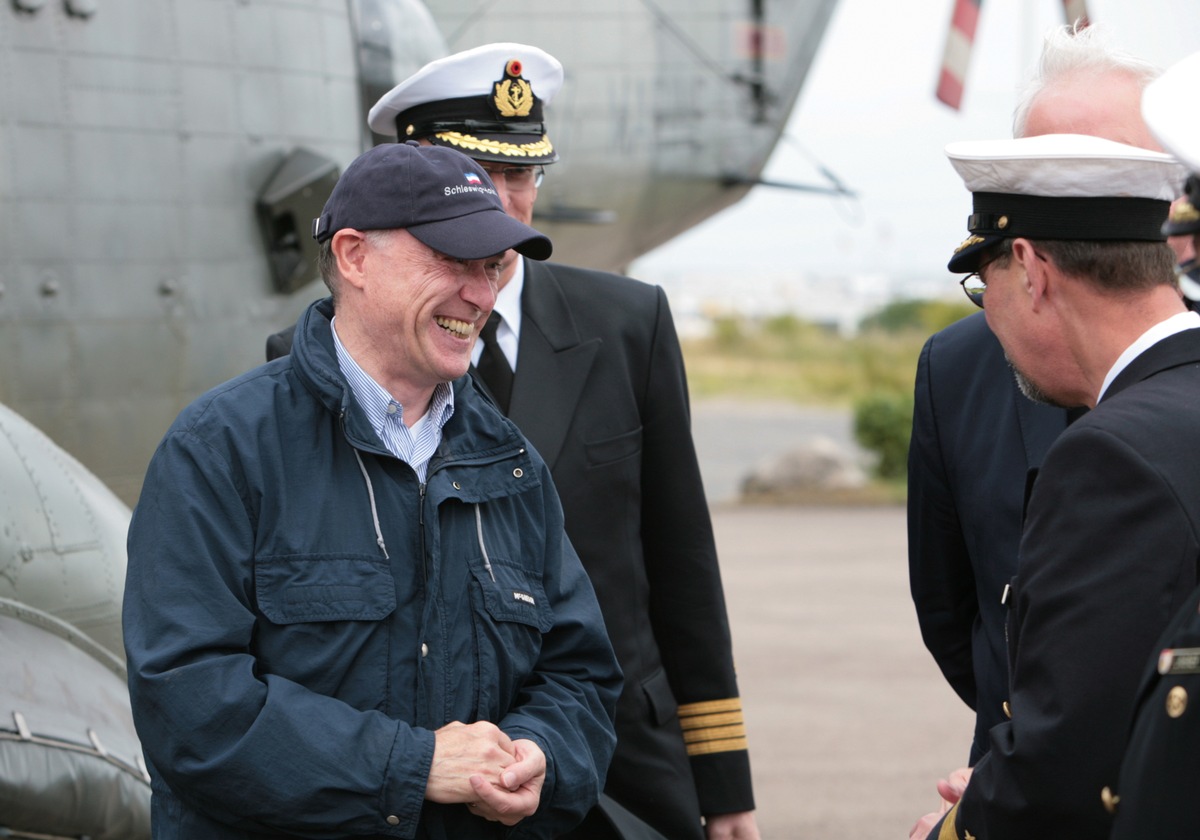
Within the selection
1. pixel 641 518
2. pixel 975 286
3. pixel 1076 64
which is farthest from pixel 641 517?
pixel 1076 64

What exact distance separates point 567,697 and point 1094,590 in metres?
0.77

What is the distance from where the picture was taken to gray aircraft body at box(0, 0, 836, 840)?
9.66ft

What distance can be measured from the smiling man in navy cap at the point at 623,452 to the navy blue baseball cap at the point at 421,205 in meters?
0.62

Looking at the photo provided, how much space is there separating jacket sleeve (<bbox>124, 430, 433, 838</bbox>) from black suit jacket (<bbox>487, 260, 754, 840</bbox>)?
817mm

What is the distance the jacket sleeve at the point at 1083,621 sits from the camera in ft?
5.31

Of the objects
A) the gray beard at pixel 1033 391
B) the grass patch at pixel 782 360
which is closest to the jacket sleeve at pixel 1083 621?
the gray beard at pixel 1033 391

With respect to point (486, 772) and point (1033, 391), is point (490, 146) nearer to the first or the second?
point (1033, 391)

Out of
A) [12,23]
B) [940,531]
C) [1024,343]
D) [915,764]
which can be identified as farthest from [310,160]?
[915,764]

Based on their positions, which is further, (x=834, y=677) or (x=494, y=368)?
(x=834, y=677)

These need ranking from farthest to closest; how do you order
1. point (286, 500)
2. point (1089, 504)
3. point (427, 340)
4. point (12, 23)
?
1. point (12, 23)
2. point (427, 340)
3. point (286, 500)
4. point (1089, 504)

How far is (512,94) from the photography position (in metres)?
2.77

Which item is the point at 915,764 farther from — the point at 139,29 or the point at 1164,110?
the point at 1164,110

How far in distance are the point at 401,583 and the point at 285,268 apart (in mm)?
2585

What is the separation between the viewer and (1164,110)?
143 cm
